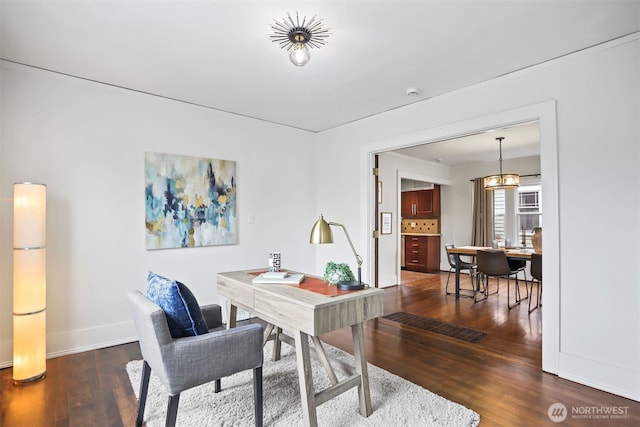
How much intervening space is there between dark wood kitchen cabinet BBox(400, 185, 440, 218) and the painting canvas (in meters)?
5.36

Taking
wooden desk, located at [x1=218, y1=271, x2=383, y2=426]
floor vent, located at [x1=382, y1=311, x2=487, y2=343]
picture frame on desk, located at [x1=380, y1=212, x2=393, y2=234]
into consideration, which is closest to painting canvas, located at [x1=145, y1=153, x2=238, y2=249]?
wooden desk, located at [x1=218, y1=271, x2=383, y2=426]

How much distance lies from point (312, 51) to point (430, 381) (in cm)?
266

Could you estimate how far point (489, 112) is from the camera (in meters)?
3.04

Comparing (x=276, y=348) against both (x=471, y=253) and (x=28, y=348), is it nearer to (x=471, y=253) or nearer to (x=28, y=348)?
(x=28, y=348)

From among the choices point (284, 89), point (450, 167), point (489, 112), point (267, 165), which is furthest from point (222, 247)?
point (450, 167)

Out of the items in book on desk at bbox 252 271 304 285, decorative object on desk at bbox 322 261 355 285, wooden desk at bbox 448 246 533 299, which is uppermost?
decorative object on desk at bbox 322 261 355 285

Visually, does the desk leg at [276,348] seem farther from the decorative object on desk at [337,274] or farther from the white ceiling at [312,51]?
the white ceiling at [312,51]

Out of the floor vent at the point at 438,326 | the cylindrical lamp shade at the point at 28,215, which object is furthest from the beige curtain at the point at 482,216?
the cylindrical lamp shade at the point at 28,215

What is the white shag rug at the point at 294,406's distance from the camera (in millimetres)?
1962

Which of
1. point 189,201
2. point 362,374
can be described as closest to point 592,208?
point 362,374

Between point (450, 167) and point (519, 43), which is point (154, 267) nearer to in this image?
point (519, 43)

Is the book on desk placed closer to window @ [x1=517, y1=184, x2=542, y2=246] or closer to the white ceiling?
the white ceiling

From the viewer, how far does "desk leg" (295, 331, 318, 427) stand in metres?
1.81

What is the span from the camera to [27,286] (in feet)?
8.16
